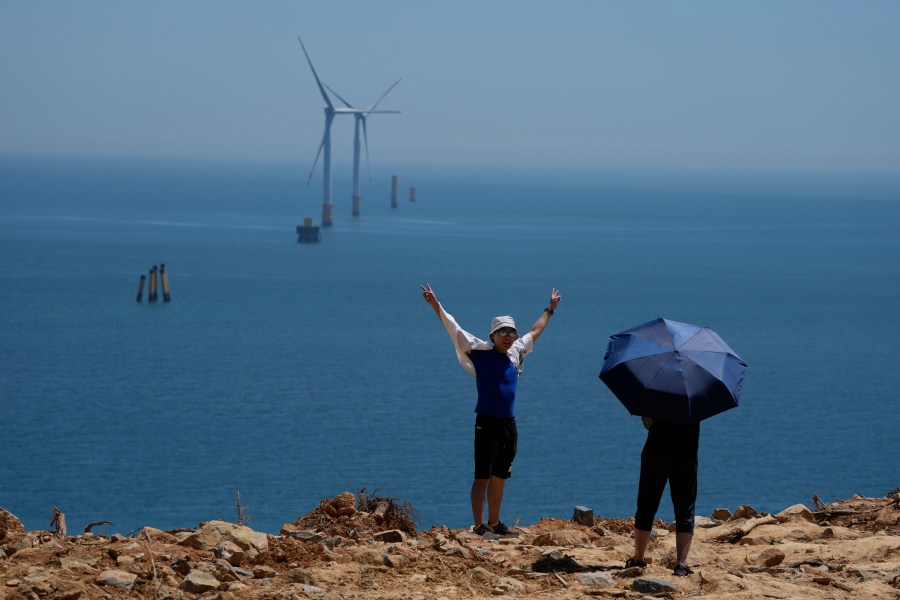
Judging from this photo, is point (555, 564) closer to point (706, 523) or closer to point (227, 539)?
point (227, 539)

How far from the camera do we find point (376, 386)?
7250 cm

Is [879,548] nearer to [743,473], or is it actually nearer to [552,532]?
[552,532]

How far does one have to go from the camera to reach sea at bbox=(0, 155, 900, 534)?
50.4 meters

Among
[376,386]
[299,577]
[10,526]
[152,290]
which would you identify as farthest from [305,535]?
[152,290]

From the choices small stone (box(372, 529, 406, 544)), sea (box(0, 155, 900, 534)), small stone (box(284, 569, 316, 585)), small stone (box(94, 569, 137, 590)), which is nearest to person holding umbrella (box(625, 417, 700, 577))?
small stone (box(372, 529, 406, 544))

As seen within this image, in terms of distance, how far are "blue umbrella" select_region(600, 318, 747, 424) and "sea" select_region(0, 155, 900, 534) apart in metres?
2.37

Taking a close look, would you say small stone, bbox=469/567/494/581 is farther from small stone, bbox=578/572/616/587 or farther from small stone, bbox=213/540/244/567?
small stone, bbox=213/540/244/567

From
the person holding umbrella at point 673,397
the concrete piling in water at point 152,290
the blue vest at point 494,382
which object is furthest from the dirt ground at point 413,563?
the concrete piling in water at point 152,290

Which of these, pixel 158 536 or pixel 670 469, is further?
pixel 158 536

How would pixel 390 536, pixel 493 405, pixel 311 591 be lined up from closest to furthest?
pixel 311 591
pixel 390 536
pixel 493 405

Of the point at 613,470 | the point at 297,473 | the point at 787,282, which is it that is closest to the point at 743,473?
the point at 613,470

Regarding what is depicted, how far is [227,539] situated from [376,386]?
64.2 metres

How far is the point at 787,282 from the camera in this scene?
132 meters

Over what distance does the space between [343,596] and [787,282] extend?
13021cm
